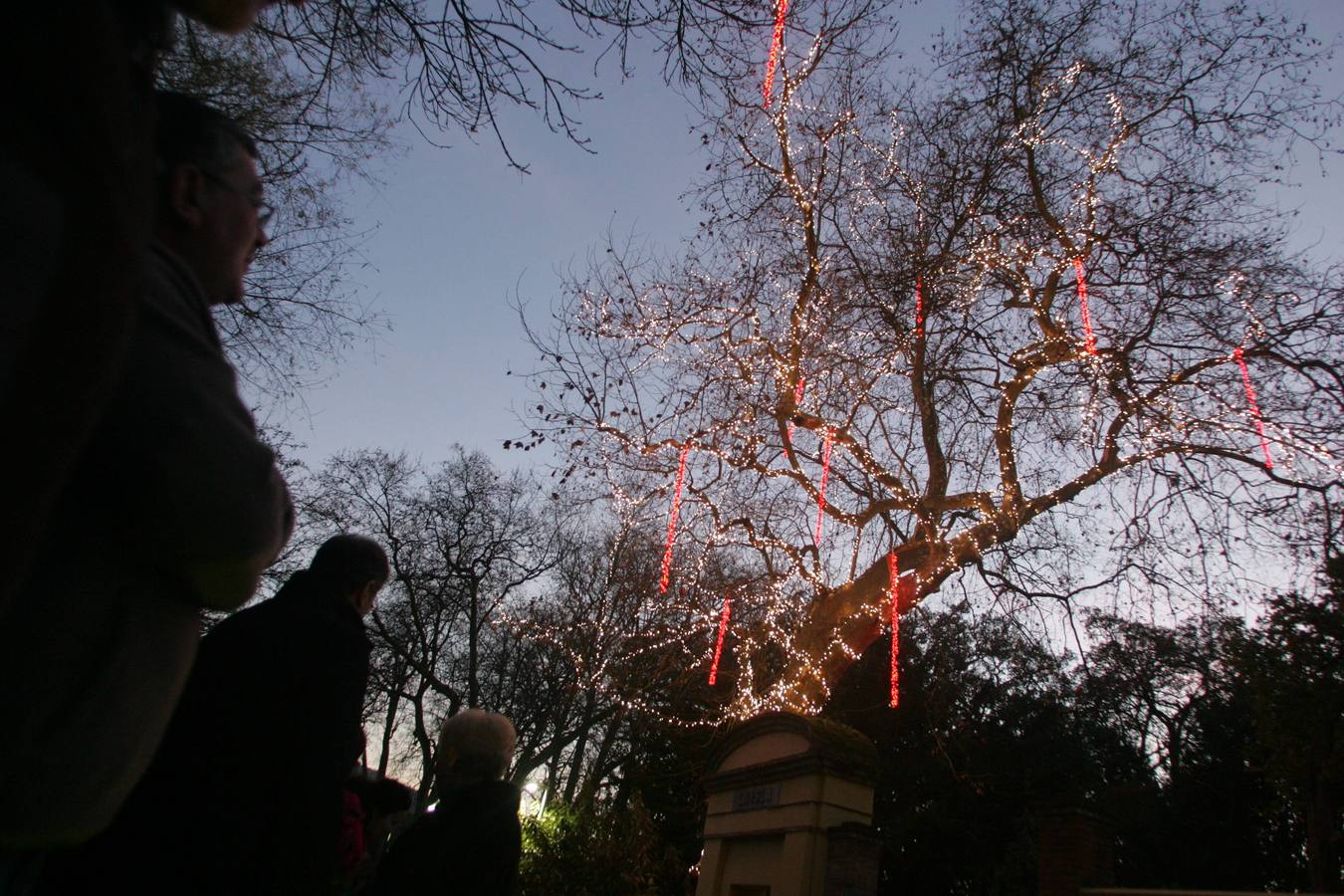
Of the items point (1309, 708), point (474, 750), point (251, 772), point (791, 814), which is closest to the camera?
point (251, 772)

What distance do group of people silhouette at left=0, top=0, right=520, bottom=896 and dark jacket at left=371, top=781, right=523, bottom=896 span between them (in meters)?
1.08

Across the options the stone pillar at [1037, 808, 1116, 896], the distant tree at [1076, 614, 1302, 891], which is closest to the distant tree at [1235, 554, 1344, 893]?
the distant tree at [1076, 614, 1302, 891]

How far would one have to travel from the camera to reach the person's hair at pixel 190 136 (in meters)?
1.05

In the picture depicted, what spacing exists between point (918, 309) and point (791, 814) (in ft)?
19.5

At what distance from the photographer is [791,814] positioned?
7102mm

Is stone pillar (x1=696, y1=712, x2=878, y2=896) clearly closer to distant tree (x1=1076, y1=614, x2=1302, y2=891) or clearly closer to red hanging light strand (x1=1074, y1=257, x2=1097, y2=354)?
red hanging light strand (x1=1074, y1=257, x2=1097, y2=354)

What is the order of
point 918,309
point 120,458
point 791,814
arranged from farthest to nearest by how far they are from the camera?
point 918,309 → point 791,814 → point 120,458

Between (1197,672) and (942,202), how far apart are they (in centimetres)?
1873

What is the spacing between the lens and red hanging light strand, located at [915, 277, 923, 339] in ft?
31.9

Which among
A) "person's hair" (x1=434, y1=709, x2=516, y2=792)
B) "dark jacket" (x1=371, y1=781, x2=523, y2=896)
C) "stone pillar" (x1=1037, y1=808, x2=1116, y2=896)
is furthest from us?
"stone pillar" (x1=1037, y1=808, x2=1116, y2=896)

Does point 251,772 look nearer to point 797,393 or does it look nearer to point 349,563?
point 349,563

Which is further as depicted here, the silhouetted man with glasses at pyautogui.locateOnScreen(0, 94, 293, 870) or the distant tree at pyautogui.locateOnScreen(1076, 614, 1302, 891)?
the distant tree at pyautogui.locateOnScreen(1076, 614, 1302, 891)

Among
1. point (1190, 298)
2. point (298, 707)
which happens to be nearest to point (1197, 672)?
point (1190, 298)

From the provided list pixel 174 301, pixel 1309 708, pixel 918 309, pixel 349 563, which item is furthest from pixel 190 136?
pixel 1309 708
